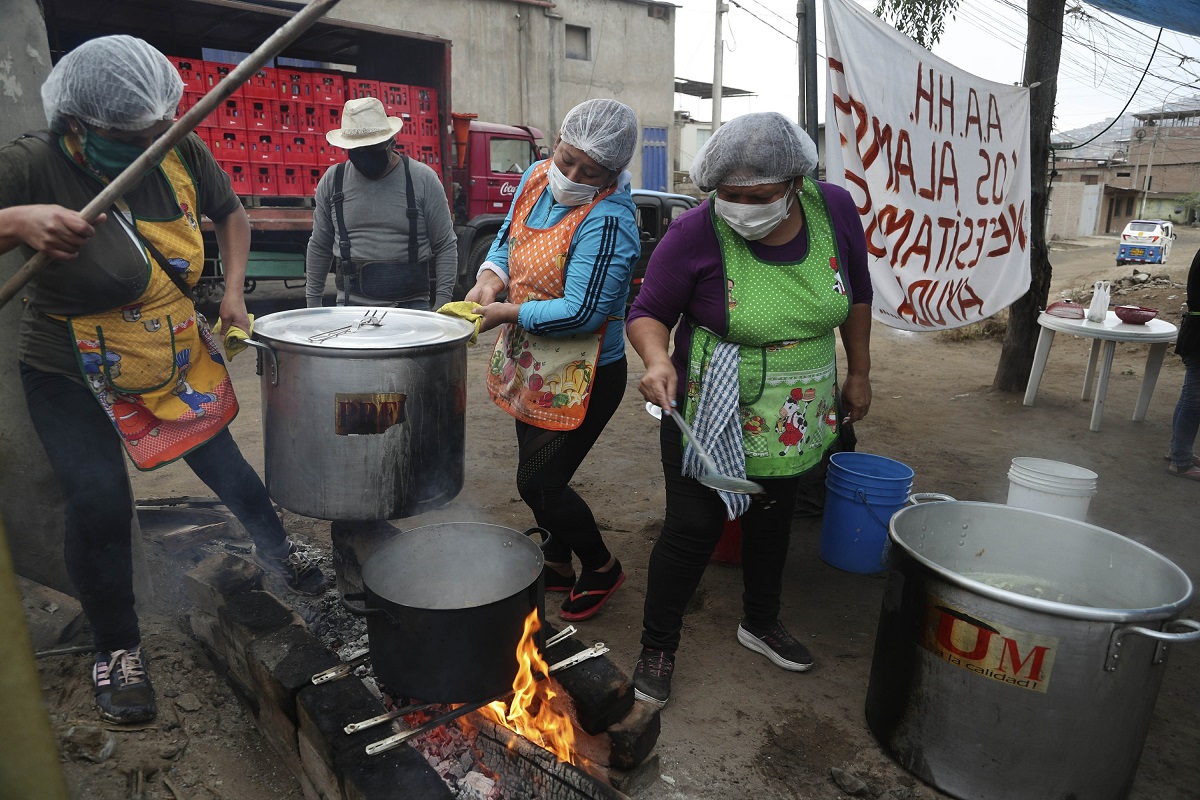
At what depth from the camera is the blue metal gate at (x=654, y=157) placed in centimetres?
2120

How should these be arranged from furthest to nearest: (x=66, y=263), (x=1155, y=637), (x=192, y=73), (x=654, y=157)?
1. (x=654, y=157)
2. (x=192, y=73)
3. (x=66, y=263)
4. (x=1155, y=637)

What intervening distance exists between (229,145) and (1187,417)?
9.38 m

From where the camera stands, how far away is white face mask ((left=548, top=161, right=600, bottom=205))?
2629 millimetres

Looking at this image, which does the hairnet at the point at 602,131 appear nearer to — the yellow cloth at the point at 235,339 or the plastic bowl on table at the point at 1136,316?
the yellow cloth at the point at 235,339

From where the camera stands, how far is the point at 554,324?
8.58 feet

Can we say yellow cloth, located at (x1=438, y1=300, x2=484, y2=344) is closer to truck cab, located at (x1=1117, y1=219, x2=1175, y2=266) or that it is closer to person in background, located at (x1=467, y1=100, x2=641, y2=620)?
person in background, located at (x1=467, y1=100, x2=641, y2=620)

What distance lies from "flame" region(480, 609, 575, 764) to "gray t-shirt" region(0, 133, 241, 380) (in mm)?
1565

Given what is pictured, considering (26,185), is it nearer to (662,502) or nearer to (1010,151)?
(662,502)

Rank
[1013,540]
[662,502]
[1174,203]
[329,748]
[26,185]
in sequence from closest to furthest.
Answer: [329,748]
[26,185]
[1013,540]
[662,502]
[1174,203]

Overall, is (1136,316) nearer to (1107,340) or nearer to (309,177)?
(1107,340)

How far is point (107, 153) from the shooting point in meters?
2.15

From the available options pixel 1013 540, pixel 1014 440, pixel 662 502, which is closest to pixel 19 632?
pixel 1013 540

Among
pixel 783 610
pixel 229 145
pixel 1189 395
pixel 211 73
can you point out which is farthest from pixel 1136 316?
pixel 211 73

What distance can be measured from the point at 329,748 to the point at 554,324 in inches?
57.2
